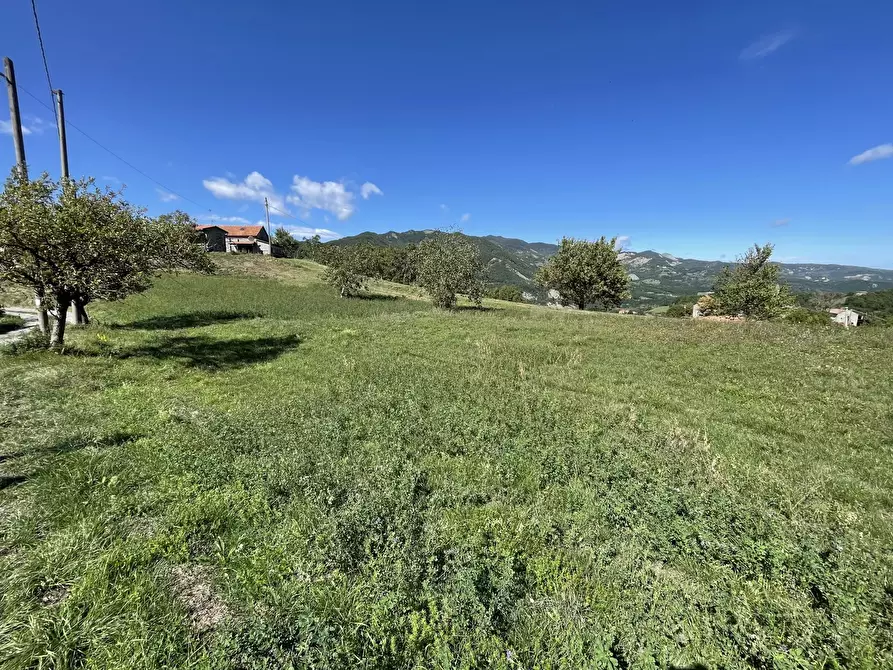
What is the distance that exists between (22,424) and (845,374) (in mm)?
23083

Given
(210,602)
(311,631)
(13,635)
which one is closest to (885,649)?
(311,631)

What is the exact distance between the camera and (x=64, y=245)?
1280 centimetres

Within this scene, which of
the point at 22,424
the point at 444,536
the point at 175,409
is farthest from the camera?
the point at 175,409

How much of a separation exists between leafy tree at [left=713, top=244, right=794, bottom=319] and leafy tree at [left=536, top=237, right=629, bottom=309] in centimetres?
1156

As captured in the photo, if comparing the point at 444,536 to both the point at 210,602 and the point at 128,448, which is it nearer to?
the point at 210,602

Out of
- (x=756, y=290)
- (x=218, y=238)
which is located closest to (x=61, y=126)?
(x=756, y=290)

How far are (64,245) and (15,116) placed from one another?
7339 mm

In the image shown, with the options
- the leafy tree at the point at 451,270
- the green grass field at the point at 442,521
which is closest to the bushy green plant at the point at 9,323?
the green grass field at the point at 442,521

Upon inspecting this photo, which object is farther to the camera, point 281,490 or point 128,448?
point 128,448

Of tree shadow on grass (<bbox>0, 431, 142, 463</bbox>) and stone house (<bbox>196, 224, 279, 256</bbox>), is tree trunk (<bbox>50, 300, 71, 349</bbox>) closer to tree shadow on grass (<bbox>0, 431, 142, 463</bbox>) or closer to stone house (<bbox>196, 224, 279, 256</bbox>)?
tree shadow on grass (<bbox>0, 431, 142, 463</bbox>)

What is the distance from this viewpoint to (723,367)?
13.3m

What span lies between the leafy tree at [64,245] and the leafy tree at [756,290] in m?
52.7

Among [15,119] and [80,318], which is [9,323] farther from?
[15,119]

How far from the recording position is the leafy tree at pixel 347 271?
4725cm
